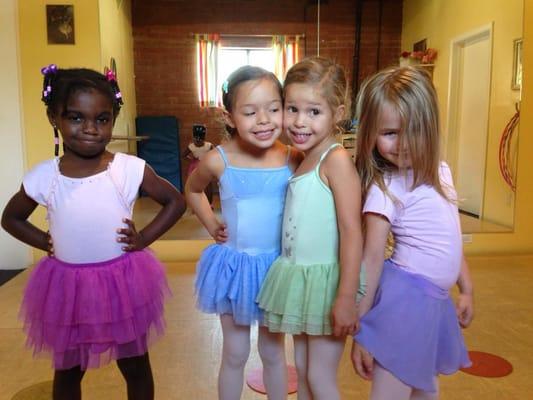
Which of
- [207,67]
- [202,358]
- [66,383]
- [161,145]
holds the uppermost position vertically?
[207,67]

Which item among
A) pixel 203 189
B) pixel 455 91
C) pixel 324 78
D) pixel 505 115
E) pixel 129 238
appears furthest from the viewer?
pixel 455 91

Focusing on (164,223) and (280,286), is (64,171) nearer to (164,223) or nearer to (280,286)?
(164,223)

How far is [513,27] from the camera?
3549 mm

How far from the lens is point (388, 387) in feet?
3.41

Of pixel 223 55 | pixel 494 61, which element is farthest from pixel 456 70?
pixel 223 55

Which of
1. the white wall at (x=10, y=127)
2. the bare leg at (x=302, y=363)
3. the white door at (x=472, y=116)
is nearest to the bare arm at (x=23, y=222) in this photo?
the bare leg at (x=302, y=363)

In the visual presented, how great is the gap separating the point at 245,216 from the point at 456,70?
3.36 meters

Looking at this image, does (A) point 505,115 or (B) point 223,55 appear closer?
(A) point 505,115

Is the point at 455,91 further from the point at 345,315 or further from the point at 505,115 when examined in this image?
the point at 345,315

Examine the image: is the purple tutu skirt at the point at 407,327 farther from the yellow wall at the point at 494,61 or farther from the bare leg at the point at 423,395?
the yellow wall at the point at 494,61

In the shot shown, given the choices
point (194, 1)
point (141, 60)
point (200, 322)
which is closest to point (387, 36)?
point (194, 1)

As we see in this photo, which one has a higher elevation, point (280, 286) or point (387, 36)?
point (387, 36)

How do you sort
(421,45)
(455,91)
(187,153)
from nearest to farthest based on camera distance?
(187,153)
(455,91)
(421,45)

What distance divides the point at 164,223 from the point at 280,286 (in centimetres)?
38
